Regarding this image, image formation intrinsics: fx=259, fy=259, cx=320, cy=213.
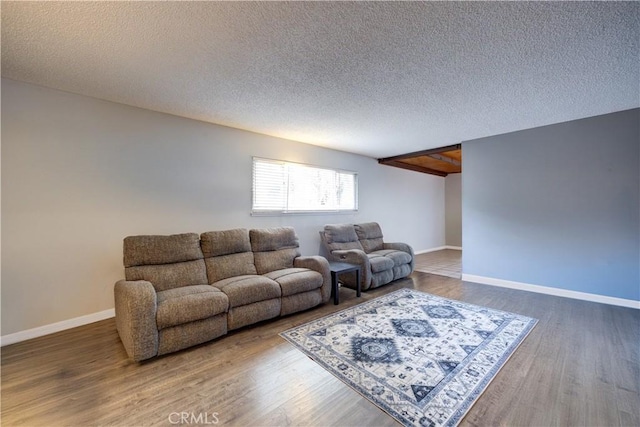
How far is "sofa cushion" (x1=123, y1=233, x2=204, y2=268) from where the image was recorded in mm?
2688

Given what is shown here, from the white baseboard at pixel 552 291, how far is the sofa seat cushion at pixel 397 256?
107cm

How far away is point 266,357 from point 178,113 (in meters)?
3.08

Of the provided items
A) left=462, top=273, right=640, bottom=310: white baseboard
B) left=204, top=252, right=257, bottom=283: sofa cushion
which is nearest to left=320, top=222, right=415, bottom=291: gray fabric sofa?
left=462, top=273, right=640, bottom=310: white baseboard

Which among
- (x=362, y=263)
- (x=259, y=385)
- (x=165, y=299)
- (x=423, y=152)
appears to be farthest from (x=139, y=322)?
(x=423, y=152)

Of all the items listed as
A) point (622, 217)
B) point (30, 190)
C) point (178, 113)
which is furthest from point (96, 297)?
point (622, 217)

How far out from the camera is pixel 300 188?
4750mm

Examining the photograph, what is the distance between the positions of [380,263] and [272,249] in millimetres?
1736

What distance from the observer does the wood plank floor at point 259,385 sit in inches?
61.7

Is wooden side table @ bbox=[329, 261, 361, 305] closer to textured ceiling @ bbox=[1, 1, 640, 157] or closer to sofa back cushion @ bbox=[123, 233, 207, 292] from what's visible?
sofa back cushion @ bbox=[123, 233, 207, 292]

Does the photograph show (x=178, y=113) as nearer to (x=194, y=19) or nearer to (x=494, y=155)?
(x=194, y=19)

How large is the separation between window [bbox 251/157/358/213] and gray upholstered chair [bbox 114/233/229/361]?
4.65 ft

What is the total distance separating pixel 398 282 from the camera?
14.8ft

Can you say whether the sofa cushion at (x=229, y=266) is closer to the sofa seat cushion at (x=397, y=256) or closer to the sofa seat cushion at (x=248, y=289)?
the sofa seat cushion at (x=248, y=289)

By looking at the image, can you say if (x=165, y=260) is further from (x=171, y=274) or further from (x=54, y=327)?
(x=54, y=327)
